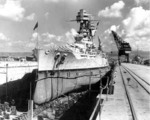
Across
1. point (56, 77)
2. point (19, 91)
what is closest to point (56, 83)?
point (56, 77)

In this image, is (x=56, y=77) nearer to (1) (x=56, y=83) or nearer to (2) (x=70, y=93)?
(1) (x=56, y=83)

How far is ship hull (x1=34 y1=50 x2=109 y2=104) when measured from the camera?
17406 mm

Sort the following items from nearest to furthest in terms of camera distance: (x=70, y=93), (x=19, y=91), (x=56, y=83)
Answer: (x=56, y=83)
(x=70, y=93)
(x=19, y=91)

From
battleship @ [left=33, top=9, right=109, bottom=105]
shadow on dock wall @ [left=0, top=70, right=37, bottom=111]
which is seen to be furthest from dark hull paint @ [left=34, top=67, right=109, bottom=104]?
shadow on dock wall @ [left=0, top=70, right=37, bottom=111]

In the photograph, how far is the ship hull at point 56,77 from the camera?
1741 centimetres

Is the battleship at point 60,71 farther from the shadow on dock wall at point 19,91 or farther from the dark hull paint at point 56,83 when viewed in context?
the shadow on dock wall at point 19,91

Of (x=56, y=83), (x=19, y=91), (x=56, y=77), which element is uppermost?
(x=56, y=77)

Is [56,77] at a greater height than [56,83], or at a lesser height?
greater

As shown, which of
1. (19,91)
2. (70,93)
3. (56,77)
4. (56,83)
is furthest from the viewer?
(19,91)

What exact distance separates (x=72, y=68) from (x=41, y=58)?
12.9 feet

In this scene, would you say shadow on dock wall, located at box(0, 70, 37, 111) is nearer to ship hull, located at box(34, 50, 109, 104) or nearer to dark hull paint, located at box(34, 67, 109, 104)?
dark hull paint, located at box(34, 67, 109, 104)

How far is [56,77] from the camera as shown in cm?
1870

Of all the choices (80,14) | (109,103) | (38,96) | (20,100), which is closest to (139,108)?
(109,103)

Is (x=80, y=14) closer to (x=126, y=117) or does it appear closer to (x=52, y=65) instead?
(x=52, y=65)
